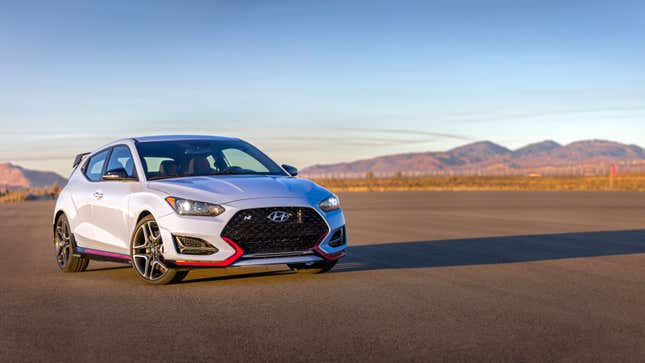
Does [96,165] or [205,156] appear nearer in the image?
[205,156]

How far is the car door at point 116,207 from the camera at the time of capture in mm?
10094

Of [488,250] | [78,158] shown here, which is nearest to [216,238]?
[78,158]

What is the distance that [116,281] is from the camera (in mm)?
10305

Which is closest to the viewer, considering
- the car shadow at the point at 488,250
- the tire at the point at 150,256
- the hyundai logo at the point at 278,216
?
the hyundai logo at the point at 278,216

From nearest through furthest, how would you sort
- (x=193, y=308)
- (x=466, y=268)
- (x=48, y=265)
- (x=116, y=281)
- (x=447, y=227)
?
1. (x=193, y=308)
2. (x=116, y=281)
3. (x=466, y=268)
4. (x=48, y=265)
5. (x=447, y=227)

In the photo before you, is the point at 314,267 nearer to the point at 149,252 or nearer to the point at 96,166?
the point at 149,252

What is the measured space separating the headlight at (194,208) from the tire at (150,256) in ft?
1.27

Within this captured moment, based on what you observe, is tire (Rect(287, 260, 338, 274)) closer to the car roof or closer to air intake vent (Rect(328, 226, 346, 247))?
air intake vent (Rect(328, 226, 346, 247))

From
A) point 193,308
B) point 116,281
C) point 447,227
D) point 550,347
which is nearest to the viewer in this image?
point 550,347

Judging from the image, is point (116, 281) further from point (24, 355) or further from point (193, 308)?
point (24, 355)

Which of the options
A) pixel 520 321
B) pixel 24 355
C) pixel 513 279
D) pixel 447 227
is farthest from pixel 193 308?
pixel 447 227

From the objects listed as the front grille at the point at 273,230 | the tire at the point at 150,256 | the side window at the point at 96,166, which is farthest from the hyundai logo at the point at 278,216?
the side window at the point at 96,166

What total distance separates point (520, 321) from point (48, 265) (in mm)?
7674

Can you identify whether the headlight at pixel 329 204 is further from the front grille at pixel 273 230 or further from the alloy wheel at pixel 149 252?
the alloy wheel at pixel 149 252
